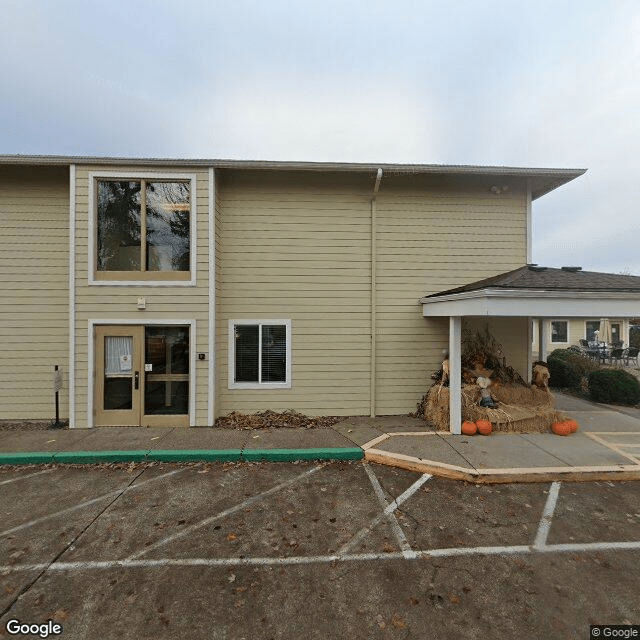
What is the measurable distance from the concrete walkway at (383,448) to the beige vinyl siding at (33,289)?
106cm

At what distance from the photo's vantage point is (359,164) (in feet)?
23.7

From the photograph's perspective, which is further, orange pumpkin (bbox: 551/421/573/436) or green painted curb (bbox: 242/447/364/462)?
orange pumpkin (bbox: 551/421/573/436)

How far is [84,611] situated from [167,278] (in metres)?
5.55

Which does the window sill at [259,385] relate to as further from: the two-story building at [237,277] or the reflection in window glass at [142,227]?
the reflection in window glass at [142,227]

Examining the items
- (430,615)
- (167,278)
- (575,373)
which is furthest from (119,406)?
(575,373)

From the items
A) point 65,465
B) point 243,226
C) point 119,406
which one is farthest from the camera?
point 243,226

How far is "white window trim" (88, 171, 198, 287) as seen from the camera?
681cm

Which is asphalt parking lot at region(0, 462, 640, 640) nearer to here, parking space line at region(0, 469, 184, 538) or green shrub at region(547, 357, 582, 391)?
parking space line at region(0, 469, 184, 538)

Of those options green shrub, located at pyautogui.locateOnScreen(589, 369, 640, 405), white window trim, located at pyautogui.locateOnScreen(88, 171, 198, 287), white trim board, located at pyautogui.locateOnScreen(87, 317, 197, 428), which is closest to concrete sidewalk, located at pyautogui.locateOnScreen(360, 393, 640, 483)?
green shrub, located at pyautogui.locateOnScreen(589, 369, 640, 405)

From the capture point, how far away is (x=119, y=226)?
22.9 ft

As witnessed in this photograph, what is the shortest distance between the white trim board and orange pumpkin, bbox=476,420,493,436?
5846mm

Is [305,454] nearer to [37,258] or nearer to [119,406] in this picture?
[119,406]

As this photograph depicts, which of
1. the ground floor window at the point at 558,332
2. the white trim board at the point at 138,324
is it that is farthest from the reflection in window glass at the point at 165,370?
the ground floor window at the point at 558,332

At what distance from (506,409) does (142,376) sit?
301 inches
